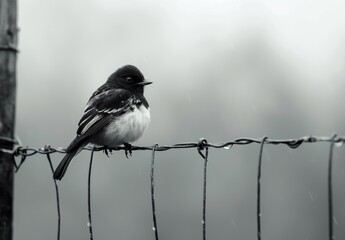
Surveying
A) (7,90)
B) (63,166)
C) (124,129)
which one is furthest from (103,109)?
(7,90)

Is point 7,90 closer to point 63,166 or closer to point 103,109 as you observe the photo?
point 63,166

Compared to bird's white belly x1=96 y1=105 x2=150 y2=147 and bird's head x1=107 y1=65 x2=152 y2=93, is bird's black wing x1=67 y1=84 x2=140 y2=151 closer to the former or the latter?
bird's white belly x1=96 y1=105 x2=150 y2=147

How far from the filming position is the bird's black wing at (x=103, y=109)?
767 centimetres

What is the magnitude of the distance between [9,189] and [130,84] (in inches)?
141

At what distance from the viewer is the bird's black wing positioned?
7.67 metres

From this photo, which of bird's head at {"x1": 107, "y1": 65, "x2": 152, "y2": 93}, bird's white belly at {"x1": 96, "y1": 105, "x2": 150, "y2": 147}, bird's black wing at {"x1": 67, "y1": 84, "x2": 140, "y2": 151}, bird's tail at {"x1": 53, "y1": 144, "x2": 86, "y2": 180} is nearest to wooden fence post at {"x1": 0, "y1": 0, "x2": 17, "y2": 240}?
bird's tail at {"x1": 53, "y1": 144, "x2": 86, "y2": 180}

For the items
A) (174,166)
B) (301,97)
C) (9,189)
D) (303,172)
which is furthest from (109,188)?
(9,189)

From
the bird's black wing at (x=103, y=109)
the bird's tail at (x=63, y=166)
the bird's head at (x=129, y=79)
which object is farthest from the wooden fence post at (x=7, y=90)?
the bird's head at (x=129, y=79)

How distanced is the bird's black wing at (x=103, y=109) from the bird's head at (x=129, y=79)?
13.5 inches

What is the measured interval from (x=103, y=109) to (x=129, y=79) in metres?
1.03

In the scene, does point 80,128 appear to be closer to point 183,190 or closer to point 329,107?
point 183,190

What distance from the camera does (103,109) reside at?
26.2ft

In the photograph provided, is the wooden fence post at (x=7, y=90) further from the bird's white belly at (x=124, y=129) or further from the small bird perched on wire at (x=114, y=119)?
the bird's white belly at (x=124, y=129)

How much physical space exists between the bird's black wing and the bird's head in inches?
13.5
